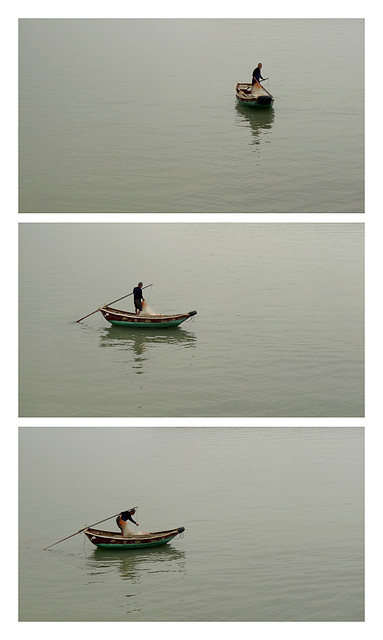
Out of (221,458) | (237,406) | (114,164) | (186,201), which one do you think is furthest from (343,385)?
(114,164)

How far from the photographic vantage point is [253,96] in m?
20.7

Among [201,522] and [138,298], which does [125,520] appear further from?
[138,298]

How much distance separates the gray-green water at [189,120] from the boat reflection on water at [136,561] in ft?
18.7

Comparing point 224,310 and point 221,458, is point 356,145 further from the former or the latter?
point 221,458

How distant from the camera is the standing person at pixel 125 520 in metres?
16.9

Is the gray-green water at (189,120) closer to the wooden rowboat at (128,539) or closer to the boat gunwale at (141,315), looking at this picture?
the boat gunwale at (141,315)

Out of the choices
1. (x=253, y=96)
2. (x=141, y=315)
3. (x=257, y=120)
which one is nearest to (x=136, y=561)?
(x=141, y=315)

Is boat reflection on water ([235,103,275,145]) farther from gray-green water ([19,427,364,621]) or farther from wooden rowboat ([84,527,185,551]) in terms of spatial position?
wooden rowboat ([84,527,185,551])

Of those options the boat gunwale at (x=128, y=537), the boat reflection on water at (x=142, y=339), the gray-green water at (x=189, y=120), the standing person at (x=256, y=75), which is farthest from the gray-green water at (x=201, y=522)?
the standing person at (x=256, y=75)

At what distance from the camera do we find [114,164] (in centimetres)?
1908

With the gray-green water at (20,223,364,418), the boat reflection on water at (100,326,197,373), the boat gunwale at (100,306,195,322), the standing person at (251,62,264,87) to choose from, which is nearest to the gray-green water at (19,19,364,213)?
the standing person at (251,62,264,87)

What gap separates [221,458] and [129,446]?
1886 mm

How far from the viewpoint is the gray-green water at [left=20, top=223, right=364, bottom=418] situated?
656 inches

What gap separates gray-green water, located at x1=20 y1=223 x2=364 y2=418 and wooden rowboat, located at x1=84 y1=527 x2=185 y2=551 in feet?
6.12
